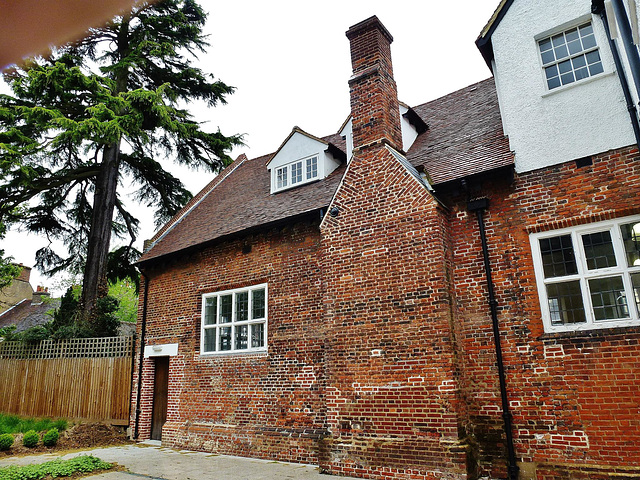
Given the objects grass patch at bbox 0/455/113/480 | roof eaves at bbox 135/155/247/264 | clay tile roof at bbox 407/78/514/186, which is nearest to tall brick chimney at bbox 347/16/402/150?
clay tile roof at bbox 407/78/514/186

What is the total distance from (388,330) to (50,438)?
9.42 metres

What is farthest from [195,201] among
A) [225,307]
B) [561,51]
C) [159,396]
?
[561,51]

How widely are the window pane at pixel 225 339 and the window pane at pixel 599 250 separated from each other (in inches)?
325

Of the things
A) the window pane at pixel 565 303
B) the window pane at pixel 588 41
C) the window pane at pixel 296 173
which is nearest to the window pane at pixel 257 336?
the window pane at pixel 296 173

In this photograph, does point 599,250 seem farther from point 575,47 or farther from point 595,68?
point 575,47

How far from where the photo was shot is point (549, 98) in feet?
26.7

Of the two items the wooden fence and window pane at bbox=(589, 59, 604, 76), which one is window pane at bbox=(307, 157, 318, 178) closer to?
window pane at bbox=(589, 59, 604, 76)

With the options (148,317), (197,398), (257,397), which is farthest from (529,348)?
(148,317)

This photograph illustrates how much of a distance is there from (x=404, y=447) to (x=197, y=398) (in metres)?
6.10

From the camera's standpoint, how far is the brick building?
7.04 meters

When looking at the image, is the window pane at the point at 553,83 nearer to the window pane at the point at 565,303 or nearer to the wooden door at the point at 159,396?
the window pane at the point at 565,303

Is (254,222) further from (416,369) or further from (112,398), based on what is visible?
(112,398)

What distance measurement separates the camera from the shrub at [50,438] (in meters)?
11.5

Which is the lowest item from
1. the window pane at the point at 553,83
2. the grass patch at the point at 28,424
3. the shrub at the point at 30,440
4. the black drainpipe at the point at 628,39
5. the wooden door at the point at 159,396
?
the shrub at the point at 30,440
